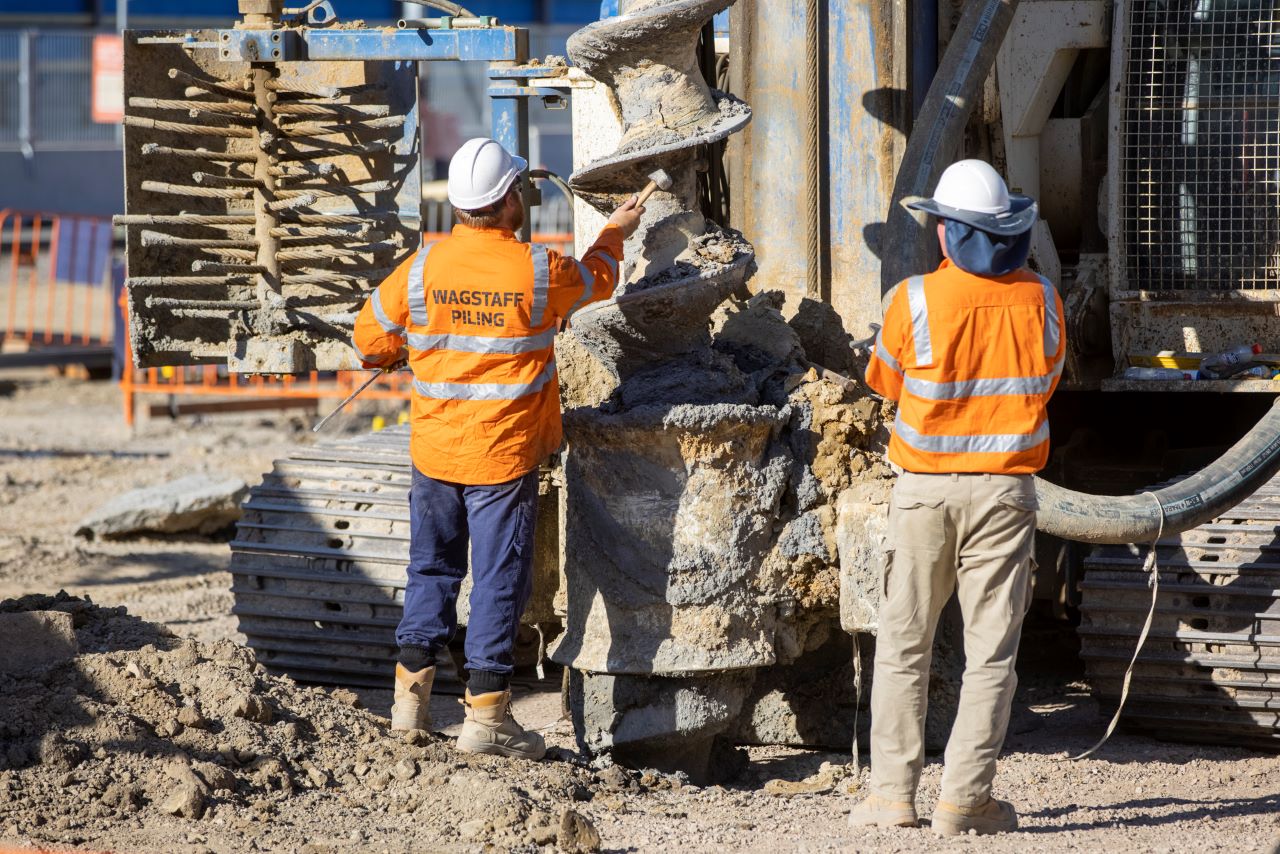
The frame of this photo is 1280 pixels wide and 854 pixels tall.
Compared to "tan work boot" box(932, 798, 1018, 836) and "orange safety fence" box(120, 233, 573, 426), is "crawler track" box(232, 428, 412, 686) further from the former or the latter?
"orange safety fence" box(120, 233, 573, 426)

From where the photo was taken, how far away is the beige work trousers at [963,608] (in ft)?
14.3

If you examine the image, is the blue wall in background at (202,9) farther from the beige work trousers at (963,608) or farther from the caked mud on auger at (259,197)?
the beige work trousers at (963,608)

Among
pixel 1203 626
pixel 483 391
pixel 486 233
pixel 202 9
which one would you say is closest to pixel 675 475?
pixel 483 391

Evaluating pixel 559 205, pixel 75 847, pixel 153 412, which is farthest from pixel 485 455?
pixel 559 205

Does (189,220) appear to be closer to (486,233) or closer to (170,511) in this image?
(486,233)

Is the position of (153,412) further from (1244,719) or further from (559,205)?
(1244,719)

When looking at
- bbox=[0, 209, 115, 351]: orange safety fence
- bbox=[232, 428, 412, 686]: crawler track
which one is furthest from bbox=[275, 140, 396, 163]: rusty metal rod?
bbox=[0, 209, 115, 351]: orange safety fence

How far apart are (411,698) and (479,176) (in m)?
1.56

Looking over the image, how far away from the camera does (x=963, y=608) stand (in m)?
4.43

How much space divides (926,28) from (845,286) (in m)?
0.91

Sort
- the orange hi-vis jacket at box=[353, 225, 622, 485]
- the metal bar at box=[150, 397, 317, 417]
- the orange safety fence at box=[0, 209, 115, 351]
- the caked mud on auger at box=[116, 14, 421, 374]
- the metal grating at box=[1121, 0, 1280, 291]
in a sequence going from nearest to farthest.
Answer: the orange hi-vis jacket at box=[353, 225, 622, 485] → the metal grating at box=[1121, 0, 1280, 291] → the caked mud on auger at box=[116, 14, 421, 374] → the metal bar at box=[150, 397, 317, 417] → the orange safety fence at box=[0, 209, 115, 351]

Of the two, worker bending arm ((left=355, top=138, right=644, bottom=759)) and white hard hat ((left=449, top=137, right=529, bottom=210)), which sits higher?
white hard hat ((left=449, top=137, right=529, bottom=210))

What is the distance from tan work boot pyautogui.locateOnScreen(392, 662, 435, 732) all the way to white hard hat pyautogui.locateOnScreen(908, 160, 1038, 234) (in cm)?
203

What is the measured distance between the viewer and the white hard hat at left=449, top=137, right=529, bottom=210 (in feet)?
15.7
